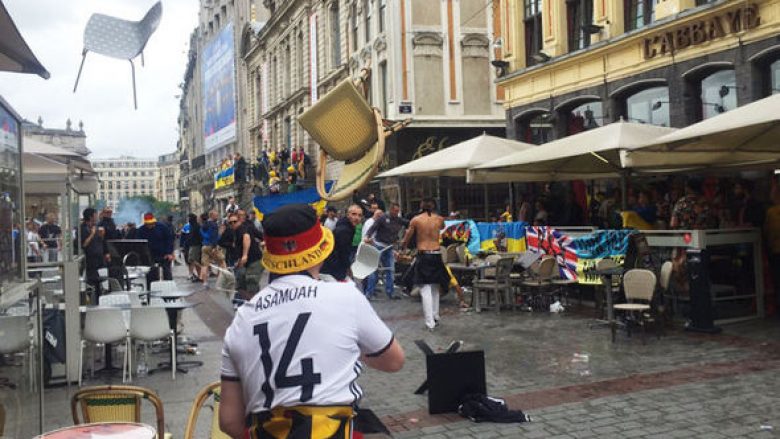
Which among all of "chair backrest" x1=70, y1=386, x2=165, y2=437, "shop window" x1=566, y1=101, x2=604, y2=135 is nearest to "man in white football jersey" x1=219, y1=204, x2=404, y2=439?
"chair backrest" x1=70, y1=386, x2=165, y2=437

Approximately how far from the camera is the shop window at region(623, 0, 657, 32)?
15.7 meters

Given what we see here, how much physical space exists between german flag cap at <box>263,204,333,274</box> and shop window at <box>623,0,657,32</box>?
1492 cm

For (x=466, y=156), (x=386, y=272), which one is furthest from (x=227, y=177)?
(x=386, y=272)

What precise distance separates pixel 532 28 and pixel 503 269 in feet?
35.5

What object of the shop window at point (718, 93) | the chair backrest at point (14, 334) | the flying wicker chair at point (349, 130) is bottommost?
the chair backrest at point (14, 334)

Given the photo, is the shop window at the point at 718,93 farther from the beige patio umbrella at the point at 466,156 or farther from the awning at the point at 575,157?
the beige patio umbrella at the point at 466,156

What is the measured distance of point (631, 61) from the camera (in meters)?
16.1

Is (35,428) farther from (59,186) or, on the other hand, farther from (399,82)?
(399,82)

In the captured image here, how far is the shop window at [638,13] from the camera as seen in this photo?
15727 mm

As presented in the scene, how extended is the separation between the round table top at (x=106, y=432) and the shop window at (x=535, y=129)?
1714 centimetres

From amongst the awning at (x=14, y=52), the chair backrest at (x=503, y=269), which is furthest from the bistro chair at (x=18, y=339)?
the chair backrest at (x=503, y=269)

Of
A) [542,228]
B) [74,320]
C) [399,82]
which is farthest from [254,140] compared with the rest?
[74,320]

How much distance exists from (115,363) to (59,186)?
2.45 meters

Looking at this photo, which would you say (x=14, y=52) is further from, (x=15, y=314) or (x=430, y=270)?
(x=430, y=270)
